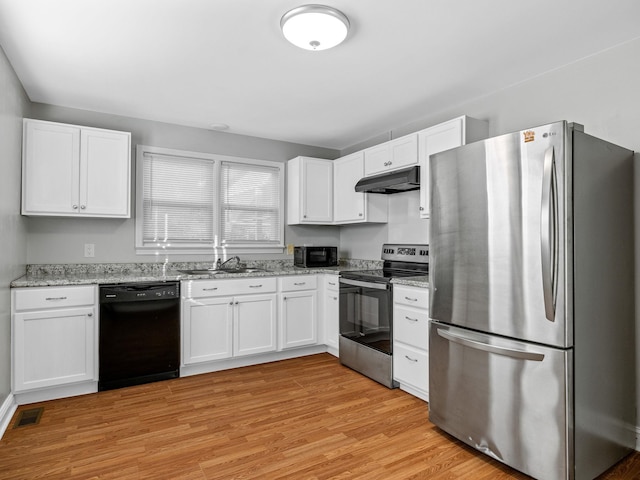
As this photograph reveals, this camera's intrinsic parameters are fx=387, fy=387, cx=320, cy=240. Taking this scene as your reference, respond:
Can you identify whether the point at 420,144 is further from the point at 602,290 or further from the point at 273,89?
the point at 602,290

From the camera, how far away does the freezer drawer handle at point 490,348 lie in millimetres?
1881

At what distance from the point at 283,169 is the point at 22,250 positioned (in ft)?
8.67

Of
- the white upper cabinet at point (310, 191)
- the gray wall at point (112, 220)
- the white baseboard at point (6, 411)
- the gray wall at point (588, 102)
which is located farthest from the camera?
the white upper cabinet at point (310, 191)

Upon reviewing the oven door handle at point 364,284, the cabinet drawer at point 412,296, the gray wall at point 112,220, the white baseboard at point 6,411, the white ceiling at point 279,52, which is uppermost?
the white ceiling at point 279,52

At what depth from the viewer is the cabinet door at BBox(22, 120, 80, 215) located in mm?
3068

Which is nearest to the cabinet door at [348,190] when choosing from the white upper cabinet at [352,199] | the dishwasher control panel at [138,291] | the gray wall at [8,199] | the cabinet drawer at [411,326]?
the white upper cabinet at [352,199]

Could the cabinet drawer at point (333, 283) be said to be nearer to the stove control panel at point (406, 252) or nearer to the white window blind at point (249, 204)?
the stove control panel at point (406, 252)

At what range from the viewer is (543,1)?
1963mm

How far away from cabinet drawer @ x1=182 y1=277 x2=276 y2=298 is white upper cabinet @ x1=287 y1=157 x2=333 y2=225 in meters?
0.98

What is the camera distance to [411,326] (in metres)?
2.91

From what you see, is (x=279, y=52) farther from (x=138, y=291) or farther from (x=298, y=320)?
(x=298, y=320)

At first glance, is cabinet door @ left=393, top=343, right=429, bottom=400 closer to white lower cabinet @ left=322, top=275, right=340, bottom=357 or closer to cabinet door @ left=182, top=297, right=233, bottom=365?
white lower cabinet @ left=322, top=275, right=340, bottom=357

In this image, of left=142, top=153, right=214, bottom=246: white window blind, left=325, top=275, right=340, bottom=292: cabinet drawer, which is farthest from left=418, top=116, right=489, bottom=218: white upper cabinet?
left=142, top=153, right=214, bottom=246: white window blind

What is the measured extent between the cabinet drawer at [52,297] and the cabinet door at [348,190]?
253 cm
